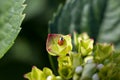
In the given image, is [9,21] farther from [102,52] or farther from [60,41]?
[102,52]

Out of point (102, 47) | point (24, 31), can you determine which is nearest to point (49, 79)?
point (102, 47)

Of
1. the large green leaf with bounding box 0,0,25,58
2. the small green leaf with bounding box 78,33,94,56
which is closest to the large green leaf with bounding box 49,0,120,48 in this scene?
the small green leaf with bounding box 78,33,94,56

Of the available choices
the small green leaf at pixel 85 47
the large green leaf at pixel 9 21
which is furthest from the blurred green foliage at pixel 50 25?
the large green leaf at pixel 9 21

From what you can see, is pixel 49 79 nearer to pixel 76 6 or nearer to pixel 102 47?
pixel 102 47

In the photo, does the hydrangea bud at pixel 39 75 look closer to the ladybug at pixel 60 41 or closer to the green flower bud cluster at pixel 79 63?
the green flower bud cluster at pixel 79 63

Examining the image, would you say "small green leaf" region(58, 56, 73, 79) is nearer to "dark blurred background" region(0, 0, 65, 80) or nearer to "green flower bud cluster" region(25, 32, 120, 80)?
"green flower bud cluster" region(25, 32, 120, 80)

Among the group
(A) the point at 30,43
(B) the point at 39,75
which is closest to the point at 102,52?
(B) the point at 39,75
